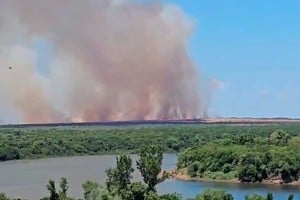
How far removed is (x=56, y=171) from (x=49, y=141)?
793 inches

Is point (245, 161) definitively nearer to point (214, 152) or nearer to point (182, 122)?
point (214, 152)

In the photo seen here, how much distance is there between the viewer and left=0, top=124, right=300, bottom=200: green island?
29.5 meters

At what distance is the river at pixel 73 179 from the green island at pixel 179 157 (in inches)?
66.6

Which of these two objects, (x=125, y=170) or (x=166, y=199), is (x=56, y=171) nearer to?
(x=125, y=170)

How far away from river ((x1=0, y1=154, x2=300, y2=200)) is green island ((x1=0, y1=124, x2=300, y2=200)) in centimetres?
169

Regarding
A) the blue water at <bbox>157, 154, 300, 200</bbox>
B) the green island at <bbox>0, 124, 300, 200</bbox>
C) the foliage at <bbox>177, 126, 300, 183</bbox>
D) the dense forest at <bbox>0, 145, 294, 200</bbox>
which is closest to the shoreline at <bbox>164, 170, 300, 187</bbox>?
the green island at <bbox>0, 124, 300, 200</bbox>

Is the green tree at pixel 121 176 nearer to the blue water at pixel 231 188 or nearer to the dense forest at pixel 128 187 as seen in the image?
the dense forest at pixel 128 187

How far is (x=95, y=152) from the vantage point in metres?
67.8

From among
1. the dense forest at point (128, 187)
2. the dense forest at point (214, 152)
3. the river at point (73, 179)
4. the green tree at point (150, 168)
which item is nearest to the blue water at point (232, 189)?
the river at point (73, 179)

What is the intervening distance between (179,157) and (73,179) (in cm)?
887

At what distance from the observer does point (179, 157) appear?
167ft

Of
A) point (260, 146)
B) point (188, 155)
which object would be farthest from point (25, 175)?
point (260, 146)

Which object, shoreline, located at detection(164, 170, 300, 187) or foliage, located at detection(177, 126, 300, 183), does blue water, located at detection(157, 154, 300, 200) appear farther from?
foliage, located at detection(177, 126, 300, 183)

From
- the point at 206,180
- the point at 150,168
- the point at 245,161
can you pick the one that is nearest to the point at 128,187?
the point at 150,168
